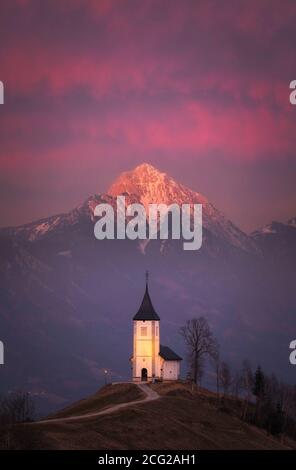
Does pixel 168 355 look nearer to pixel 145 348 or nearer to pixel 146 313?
pixel 145 348

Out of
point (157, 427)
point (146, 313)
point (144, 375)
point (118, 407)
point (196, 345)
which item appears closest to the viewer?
point (157, 427)

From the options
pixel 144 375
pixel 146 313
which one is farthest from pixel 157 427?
pixel 146 313

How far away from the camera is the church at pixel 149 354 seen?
607 feet

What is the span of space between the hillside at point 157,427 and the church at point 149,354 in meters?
10.00

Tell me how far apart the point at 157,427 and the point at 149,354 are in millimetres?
62718

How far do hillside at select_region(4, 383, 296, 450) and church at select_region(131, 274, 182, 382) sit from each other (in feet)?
32.8

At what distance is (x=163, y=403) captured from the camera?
147 metres

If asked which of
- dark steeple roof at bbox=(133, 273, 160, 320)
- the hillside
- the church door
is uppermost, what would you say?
dark steeple roof at bbox=(133, 273, 160, 320)

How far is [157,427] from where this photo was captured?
124438 millimetres

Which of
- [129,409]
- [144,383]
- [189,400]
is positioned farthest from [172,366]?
[129,409]

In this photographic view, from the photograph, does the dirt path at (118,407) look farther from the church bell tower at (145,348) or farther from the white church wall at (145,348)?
the white church wall at (145,348)

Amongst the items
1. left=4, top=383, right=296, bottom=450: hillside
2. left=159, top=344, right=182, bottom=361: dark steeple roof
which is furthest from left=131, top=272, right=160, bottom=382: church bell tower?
left=4, top=383, right=296, bottom=450: hillside

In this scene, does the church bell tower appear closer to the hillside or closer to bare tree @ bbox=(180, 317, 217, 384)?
bare tree @ bbox=(180, 317, 217, 384)

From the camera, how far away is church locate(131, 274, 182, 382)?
18488 centimetres
